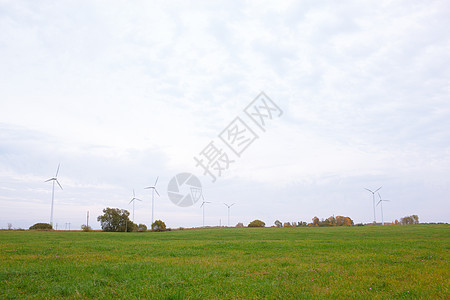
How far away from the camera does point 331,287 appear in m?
10.1

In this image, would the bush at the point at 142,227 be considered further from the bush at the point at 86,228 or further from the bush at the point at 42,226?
the bush at the point at 42,226

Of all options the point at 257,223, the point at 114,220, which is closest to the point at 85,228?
the point at 114,220

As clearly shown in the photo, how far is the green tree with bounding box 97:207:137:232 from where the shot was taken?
79.5 m

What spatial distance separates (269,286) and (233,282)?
52.2 inches

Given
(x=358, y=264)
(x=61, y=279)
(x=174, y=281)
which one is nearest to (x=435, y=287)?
(x=358, y=264)

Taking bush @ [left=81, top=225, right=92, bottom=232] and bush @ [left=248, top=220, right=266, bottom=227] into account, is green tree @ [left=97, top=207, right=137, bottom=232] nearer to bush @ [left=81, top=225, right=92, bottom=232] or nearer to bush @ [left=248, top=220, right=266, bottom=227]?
bush @ [left=81, top=225, right=92, bottom=232]

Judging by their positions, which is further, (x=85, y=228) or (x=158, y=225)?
(x=158, y=225)

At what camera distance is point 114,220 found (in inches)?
3145

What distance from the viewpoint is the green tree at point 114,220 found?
79.5 m

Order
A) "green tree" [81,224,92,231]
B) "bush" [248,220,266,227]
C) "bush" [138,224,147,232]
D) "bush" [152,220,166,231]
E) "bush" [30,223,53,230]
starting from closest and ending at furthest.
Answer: "bush" [30,223,53,230], "green tree" [81,224,92,231], "bush" [138,224,147,232], "bush" [152,220,166,231], "bush" [248,220,266,227]

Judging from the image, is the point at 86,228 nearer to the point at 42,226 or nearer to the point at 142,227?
the point at 42,226

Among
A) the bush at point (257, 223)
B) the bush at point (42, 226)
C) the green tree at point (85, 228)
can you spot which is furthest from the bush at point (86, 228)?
the bush at point (257, 223)

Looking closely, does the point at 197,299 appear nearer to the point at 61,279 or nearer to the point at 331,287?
the point at 331,287

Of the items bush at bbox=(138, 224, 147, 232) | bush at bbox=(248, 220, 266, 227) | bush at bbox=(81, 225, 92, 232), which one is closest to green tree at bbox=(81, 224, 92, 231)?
bush at bbox=(81, 225, 92, 232)
